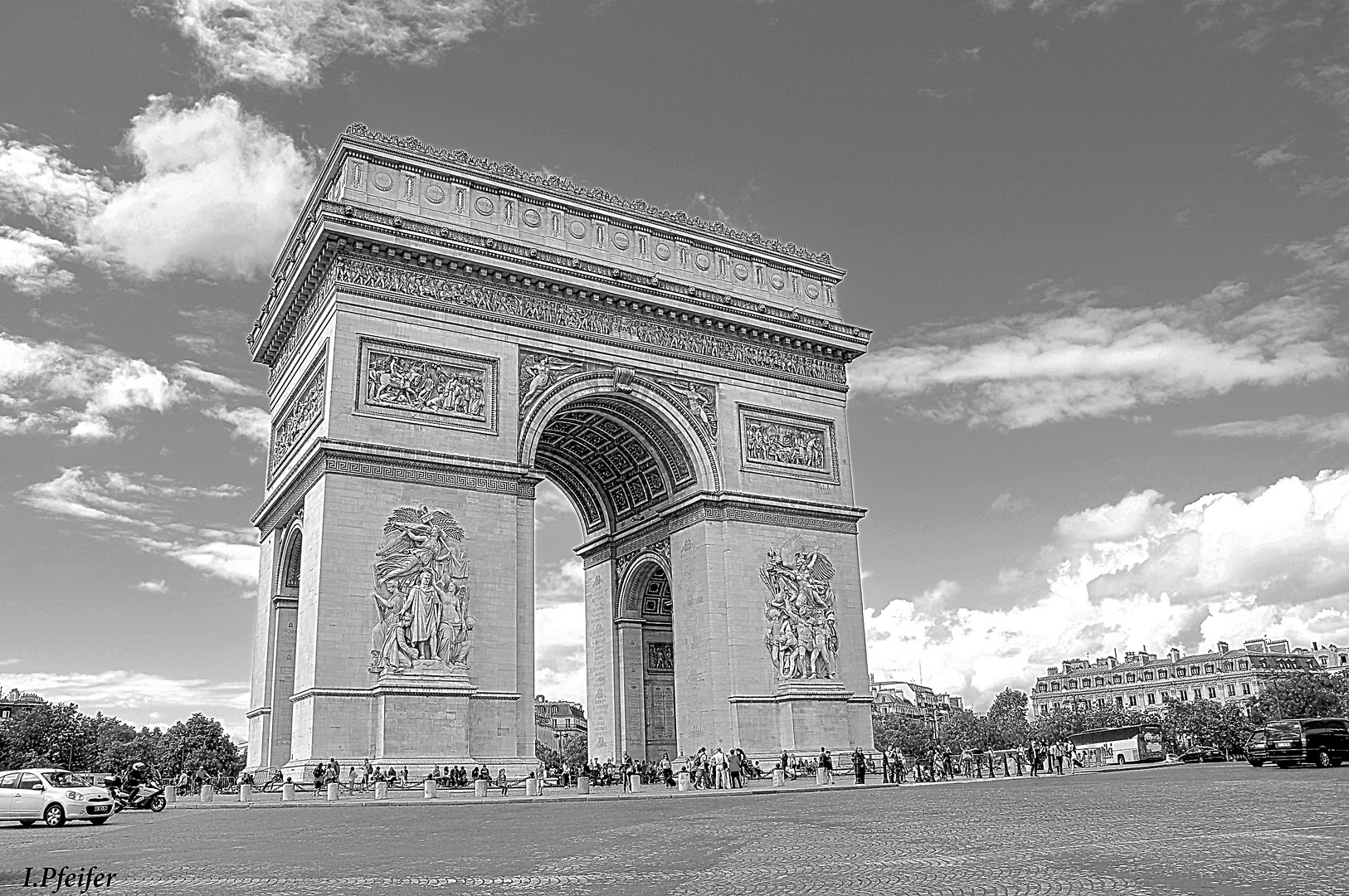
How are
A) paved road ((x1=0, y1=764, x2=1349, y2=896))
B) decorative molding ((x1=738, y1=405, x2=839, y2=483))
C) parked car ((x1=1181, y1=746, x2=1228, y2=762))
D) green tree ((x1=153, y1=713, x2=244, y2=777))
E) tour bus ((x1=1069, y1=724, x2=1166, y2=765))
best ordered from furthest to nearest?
green tree ((x1=153, y1=713, x2=244, y2=777)) < tour bus ((x1=1069, y1=724, x2=1166, y2=765)) < parked car ((x1=1181, y1=746, x2=1228, y2=762)) < decorative molding ((x1=738, y1=405, x2=839, y2=483)) < paved road ((x1=0, y1=764, x2=1349, y2=896))

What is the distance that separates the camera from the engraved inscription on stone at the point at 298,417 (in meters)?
34.0

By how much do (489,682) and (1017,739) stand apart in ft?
304

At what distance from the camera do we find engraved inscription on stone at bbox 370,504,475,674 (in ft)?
102

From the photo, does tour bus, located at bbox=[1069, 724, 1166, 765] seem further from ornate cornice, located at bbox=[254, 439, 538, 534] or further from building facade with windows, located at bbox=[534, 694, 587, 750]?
building facade with windows, located at bbox=[534, 694, 587, 750]

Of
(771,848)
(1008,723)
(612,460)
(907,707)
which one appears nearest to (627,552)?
(612,460)

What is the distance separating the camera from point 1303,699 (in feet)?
260

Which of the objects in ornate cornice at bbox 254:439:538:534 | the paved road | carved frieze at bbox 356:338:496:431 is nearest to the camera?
the paved road

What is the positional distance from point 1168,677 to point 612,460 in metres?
113

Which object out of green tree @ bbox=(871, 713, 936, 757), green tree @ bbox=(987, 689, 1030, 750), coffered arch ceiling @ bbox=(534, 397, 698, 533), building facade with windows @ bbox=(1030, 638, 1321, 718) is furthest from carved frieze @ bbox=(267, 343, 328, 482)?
building facade with windows @ bbox=(1030, 638, 1321, 718)

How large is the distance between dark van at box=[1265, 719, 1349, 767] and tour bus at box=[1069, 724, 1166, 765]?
32.8 m

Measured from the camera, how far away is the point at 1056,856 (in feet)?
35.2

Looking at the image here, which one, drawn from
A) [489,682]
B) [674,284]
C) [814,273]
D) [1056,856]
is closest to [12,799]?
[489,682]

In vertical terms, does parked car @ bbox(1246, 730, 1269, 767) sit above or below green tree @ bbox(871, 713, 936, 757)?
below

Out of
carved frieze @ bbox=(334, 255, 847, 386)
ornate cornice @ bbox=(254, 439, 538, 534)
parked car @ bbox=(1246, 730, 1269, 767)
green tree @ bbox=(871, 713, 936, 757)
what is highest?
carved frieze @ bbox=(334, 255, 847, 386)
